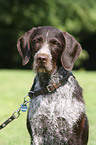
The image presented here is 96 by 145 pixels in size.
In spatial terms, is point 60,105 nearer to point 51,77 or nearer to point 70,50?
point 51,77

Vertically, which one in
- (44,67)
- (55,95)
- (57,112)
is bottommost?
(57,112)

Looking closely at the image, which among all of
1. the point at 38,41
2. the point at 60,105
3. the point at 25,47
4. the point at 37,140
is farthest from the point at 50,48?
the point at 37,140

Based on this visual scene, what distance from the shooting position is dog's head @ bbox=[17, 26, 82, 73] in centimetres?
388

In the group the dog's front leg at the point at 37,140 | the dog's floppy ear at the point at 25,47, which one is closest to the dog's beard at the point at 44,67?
the dog's floppy ear at the point at 25,47

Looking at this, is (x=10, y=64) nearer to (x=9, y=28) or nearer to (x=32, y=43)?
(x=9, y=28)

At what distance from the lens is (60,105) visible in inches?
155

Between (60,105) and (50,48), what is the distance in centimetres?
76

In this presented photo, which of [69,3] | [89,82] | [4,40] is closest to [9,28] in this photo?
[4,40]

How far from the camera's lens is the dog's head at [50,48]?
388 cm

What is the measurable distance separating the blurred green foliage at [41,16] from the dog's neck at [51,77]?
67.8ft

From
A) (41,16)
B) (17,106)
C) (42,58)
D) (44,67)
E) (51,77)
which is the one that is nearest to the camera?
(42,58)

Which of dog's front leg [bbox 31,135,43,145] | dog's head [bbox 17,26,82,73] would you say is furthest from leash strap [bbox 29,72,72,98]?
dog's front leg [bbox 31,135,43,145]

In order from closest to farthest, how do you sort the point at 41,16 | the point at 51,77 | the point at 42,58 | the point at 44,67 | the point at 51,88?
the point at 42,58 → the point at 44,67 → the point at 51,88 → the point at 51,77 → the point at 41,16

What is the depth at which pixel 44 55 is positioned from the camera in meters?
3.81
